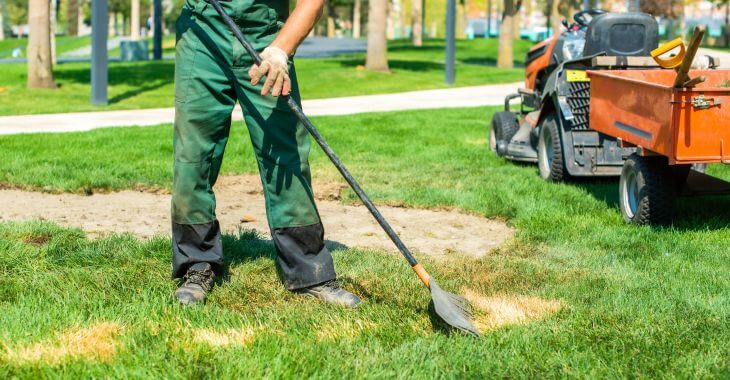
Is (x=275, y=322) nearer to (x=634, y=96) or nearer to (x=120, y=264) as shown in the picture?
(x=120, y=264)

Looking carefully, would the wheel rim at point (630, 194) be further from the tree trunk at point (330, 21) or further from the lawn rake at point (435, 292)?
the tree trunk at point (330, 21)

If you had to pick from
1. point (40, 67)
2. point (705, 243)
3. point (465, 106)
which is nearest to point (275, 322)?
point (705, 243)

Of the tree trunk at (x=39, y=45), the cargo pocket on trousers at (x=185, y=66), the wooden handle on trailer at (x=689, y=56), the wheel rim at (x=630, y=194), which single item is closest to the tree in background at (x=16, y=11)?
the tree trunk at (x=39, y=45)

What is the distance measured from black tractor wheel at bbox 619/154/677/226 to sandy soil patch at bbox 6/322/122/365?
11.0 feet

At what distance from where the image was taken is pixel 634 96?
616 centimetres

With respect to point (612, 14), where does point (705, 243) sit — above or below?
below

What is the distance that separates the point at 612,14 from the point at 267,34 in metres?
4.36

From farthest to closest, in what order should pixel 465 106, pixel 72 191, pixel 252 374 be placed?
pixel 465 106, pixel 72 191, pixel 252 374

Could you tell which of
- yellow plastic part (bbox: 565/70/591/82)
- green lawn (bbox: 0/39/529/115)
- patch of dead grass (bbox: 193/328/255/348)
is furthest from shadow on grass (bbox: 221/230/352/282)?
green lawn (bbox: 0/39/529/115)

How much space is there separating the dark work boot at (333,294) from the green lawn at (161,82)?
34.2 ft

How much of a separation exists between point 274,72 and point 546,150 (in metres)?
4.41

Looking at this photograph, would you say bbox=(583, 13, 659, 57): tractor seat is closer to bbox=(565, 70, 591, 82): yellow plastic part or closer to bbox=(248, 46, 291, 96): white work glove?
bbox=(565, 70, 591, 82): yellow plastic part

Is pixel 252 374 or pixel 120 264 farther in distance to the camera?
pixel 120 264

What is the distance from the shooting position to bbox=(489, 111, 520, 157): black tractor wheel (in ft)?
29.7
